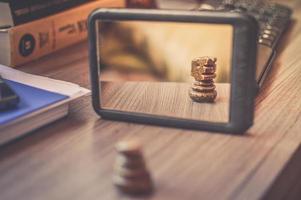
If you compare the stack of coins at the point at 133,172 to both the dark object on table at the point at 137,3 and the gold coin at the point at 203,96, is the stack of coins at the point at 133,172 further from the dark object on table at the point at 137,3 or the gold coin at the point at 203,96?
the dark object on table at the point at 137,3

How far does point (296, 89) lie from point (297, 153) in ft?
0.58

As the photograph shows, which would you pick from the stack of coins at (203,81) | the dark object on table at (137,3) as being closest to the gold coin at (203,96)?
the stack of coins at (203,81)

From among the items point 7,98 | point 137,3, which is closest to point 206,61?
point 7,98

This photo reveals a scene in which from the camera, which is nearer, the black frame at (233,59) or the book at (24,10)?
the black frame at (233,59)

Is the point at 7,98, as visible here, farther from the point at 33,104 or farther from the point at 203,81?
the point at 203,81

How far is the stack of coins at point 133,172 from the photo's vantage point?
44cm

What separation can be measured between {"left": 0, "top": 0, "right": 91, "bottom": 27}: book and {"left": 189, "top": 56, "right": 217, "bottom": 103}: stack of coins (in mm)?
261

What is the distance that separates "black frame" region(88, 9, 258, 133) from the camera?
515 mm

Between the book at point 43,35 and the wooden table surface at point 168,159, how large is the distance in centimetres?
15

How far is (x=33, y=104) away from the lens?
57 cm

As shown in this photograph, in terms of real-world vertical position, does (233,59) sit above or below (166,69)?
above

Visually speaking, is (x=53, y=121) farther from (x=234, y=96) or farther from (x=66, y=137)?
(x=234, y=96)

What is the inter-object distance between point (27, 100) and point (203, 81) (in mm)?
211

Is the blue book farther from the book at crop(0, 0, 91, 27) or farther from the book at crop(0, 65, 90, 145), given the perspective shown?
the book at crop(0, 0, 91, 27)
